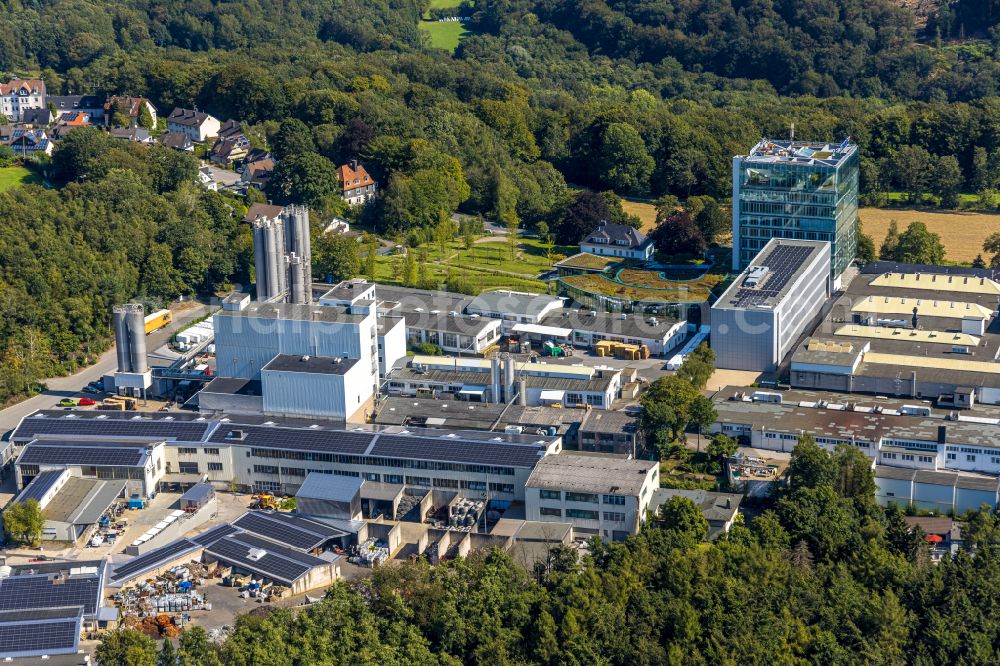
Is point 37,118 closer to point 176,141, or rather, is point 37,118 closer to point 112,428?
point 176,141

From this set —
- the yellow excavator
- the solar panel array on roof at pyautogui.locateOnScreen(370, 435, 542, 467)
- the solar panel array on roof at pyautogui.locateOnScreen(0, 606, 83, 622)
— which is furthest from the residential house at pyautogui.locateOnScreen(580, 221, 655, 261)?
the solar panel array on roof at pyautogui.locateOnScreen(0, 606, 83, 622)

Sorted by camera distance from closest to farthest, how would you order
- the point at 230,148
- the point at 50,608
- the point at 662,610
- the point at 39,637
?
the point at 39,637
the point at 662,610
the point at 50,608
the point at 230,148

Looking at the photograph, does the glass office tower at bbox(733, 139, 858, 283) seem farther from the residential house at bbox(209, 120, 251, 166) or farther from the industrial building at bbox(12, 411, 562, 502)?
the residential house at bbox(209, 120, 251, 166)

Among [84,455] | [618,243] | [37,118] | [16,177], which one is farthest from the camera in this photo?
[37,118]

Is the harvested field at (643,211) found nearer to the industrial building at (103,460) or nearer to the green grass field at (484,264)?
the green grass field at (484,264)

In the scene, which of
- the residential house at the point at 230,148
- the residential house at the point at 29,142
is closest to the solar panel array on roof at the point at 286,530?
the residential house at the point at 230,148

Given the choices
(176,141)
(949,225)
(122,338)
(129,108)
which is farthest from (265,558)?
(129,108)

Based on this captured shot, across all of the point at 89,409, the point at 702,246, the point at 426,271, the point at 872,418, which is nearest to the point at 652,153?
the point at 702,246
